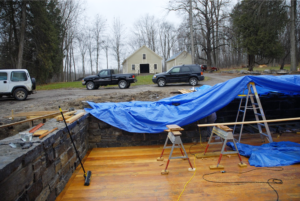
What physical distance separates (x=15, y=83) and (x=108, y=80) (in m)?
5.33

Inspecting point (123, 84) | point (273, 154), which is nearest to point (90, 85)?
point (123, 84)

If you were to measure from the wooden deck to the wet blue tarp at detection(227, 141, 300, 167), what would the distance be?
16cm

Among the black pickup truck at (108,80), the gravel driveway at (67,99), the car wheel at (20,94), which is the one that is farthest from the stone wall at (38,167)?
the black pickup truck at (108,80)

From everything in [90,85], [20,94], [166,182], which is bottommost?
[166,182]

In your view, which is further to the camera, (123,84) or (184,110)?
(123,84)

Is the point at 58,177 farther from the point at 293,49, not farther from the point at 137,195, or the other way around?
the point at 293,49

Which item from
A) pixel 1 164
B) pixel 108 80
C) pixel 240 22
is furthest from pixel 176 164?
pixel 240 22

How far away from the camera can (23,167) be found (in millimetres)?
1991

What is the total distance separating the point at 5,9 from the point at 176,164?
19.3 m

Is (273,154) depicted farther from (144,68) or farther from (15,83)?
(144,68)

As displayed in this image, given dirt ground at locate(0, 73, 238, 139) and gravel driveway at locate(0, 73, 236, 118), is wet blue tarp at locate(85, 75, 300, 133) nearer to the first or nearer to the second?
dirt ground at locate(0, 73, 238, 139)

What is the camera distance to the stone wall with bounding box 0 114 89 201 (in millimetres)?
1762

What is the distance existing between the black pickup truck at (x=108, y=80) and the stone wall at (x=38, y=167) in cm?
963

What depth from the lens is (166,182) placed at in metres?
3.18
